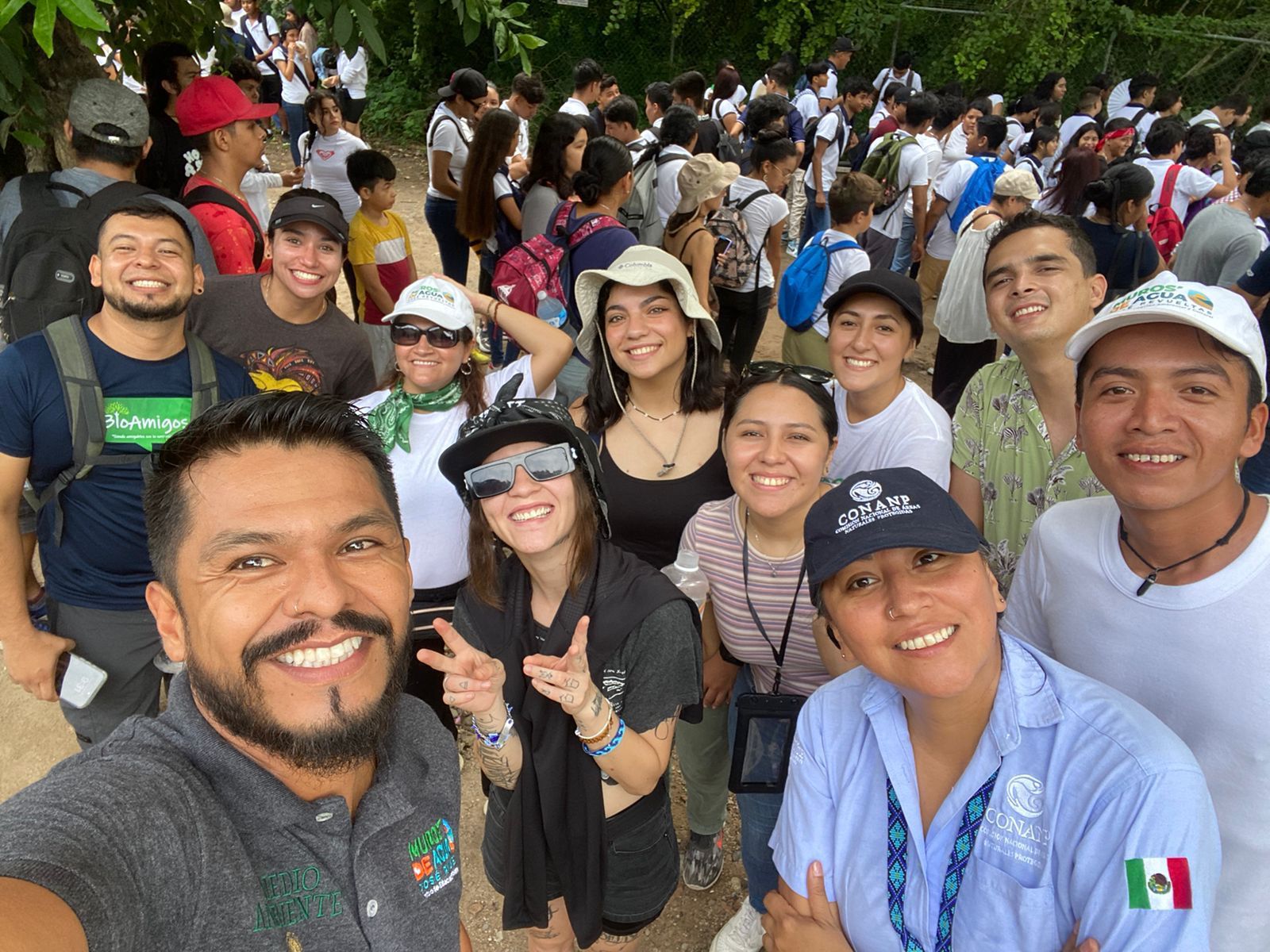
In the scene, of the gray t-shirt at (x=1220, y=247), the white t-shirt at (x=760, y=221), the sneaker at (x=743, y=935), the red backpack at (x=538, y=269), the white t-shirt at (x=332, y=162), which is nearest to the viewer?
the sneaker at (x=743, y=935)

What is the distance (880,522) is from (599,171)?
376 cm

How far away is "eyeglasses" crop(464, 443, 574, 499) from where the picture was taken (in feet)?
7.13

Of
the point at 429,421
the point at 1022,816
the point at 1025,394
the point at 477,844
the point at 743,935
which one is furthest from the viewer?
the point at 477,844

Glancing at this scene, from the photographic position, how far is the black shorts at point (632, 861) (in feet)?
7.31

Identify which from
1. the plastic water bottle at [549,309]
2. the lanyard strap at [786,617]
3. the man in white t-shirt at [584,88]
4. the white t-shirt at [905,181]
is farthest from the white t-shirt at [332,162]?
the lanyard strap at [786,617]

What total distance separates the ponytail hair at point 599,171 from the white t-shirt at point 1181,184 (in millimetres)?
4765

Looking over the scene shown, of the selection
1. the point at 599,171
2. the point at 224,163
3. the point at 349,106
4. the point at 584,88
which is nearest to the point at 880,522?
the point at 599,171

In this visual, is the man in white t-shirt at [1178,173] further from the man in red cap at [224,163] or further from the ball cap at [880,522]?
the man in red cap at [224,163]

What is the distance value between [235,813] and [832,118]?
9410 millimetres

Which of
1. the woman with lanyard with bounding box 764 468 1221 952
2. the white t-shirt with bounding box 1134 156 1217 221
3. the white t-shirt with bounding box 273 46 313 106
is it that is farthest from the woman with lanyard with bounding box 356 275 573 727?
the white t-shirt with bounding box 273 46 313 106

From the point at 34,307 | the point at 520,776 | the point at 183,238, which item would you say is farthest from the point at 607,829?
the point at 34,307

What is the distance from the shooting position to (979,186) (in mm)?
6895

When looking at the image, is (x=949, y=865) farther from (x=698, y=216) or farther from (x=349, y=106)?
(x=349, y=106)

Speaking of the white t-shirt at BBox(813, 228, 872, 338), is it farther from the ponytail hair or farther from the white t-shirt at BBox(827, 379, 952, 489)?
the white t-shirt at BBox(827, 379, 952, 489)
